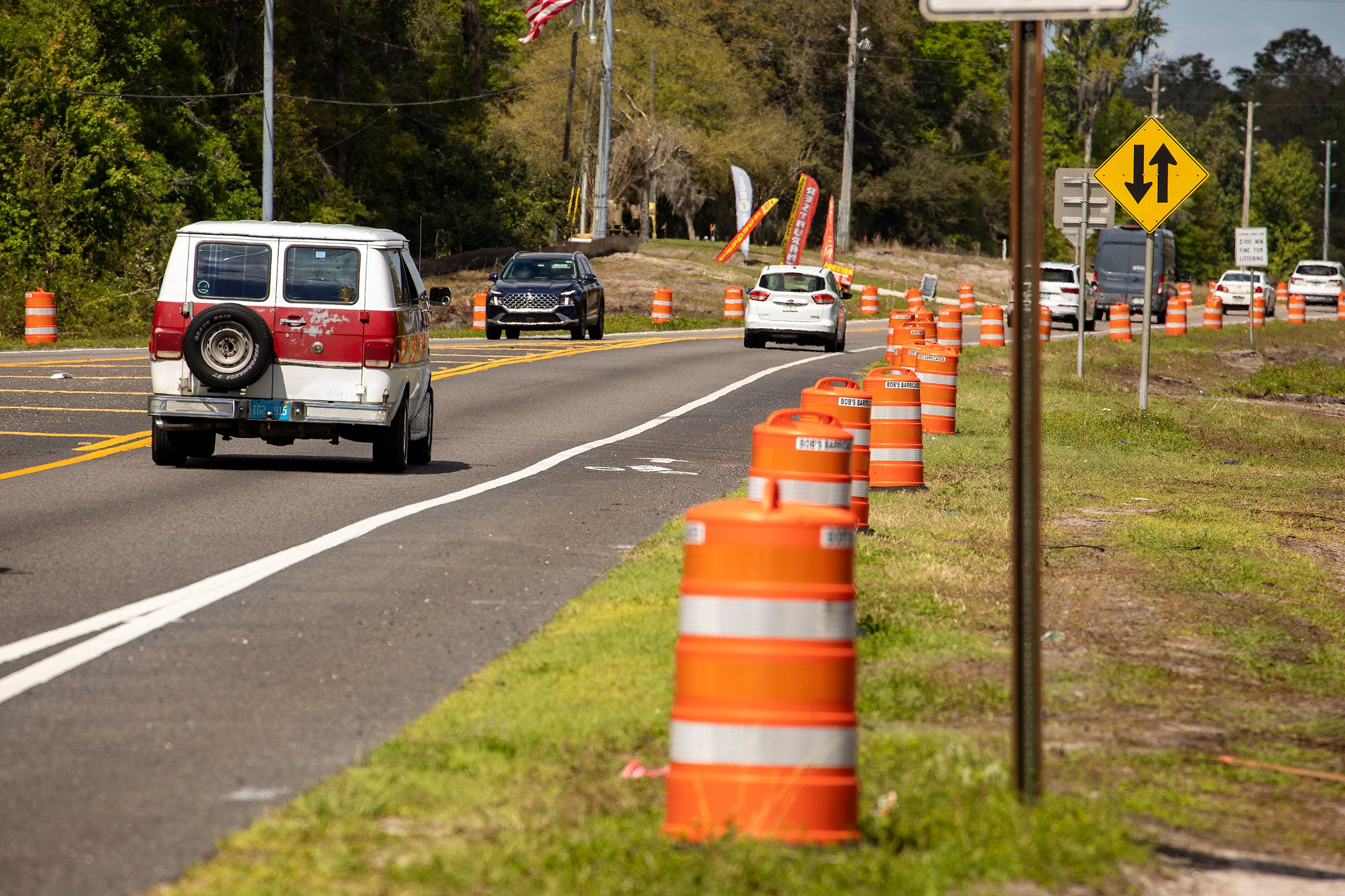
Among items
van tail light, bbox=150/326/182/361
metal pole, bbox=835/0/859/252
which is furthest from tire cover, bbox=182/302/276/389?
metal pole, bbox=835/0/859/252

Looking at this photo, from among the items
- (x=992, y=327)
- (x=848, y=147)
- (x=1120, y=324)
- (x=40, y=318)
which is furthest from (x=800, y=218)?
(x=40, y=318)

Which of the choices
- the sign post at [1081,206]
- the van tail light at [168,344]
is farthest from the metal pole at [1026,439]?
the sign post at [1081,206]

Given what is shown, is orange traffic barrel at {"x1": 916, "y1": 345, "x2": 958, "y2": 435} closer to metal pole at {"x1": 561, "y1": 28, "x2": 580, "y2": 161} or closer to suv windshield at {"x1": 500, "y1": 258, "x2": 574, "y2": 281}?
suv windshield at {"x1": 500, "y1": 258, "x2": 574, "y2": 281}

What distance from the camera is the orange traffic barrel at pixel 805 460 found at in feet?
25.7

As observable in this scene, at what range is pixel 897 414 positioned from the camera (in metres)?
14.2

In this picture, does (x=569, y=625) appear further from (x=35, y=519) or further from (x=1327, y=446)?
(x=1327, y=446)

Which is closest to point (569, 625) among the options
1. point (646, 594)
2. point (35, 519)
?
point (646, 594)

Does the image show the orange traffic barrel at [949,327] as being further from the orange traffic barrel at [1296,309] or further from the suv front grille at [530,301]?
the orange traffic barrel at [1296,309]

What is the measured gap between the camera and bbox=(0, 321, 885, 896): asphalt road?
210 inches

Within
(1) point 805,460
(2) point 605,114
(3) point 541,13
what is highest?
(3) point 541,13

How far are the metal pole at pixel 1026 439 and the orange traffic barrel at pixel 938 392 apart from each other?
14100 mm

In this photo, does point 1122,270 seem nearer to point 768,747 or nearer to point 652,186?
point 652,186

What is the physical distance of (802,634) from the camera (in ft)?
15.8

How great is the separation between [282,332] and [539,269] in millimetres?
22082
